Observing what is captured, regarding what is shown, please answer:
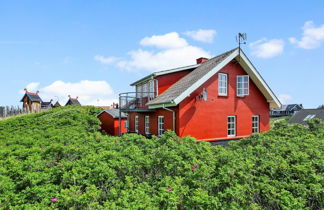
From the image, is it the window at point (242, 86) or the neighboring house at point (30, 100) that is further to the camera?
the neighboring house at point (30, 100)

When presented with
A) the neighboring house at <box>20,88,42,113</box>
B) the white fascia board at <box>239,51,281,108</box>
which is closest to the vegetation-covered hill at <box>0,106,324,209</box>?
the white fascia board at <box>239,51,281,108</box>

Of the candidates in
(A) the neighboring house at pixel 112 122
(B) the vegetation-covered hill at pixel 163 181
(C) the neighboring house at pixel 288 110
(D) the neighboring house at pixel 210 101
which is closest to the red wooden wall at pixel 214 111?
(D) the neighboring house at pixel 210 101

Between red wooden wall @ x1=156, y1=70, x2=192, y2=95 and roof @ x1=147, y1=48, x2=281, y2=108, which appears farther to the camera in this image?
red wooden wall @ x1=156, y1=70, x2=192, y2=95

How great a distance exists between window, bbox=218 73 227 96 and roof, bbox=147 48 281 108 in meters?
0.91

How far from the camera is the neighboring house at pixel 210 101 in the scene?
1124 centimetres

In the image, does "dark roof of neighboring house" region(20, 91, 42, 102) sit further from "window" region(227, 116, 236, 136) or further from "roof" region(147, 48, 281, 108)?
"window" region(227, 116, 236, 136)

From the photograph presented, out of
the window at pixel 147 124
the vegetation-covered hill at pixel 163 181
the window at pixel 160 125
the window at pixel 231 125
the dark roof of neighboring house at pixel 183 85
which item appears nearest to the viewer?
the vegetation-covered hill at pixel 163 181

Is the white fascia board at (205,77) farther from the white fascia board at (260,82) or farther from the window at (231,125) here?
the window at (231,125)

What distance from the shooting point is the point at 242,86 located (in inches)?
523

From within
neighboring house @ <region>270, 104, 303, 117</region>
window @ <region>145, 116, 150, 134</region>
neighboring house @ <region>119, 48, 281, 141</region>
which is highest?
neighboring house @ <region>119, 48, 281, 141</region>

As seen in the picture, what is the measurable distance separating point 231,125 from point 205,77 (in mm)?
4219

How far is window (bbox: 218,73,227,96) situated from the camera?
41.4 ft

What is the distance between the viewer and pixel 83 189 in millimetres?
4004

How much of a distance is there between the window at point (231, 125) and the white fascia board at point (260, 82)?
3.26 metres
